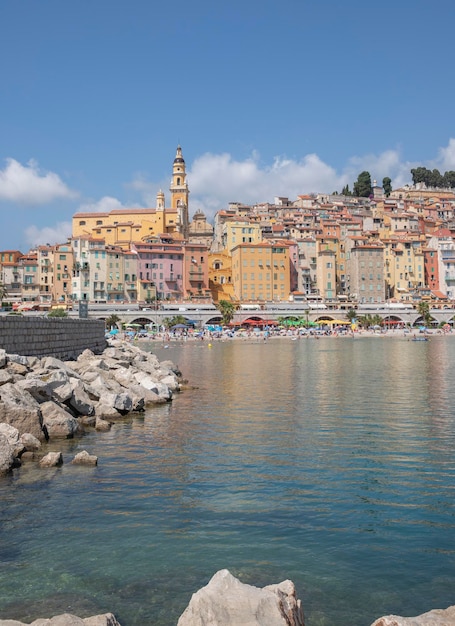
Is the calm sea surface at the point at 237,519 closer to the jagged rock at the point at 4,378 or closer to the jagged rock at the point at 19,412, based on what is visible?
the jagged rock at the point at 19,412

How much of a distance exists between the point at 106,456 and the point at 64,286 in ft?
318

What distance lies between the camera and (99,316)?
323 ft

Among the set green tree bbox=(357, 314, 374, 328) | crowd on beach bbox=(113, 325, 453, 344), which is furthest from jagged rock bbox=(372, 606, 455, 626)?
green tree bbox=(357, 314, 374, 328)

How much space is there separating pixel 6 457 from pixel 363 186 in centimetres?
17441

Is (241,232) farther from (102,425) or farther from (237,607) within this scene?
(237,607)

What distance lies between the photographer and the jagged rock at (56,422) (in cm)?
1483

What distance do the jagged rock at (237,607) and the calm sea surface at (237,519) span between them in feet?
4.15

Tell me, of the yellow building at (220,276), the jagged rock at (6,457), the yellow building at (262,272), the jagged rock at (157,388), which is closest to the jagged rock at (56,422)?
the jagged rock at (6,457)

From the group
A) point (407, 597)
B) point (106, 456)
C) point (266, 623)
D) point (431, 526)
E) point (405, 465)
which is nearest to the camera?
point (266, 623)

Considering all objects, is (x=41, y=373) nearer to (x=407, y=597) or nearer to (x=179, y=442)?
(x=179, y=442)

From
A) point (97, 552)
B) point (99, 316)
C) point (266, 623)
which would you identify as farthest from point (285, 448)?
point (99, 316)

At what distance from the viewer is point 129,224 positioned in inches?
4734

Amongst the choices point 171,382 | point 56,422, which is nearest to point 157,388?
point 171,382

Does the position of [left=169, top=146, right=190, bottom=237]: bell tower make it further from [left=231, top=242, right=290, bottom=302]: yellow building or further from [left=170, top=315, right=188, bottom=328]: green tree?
[left=170, top=315, right=188, bottom=328]: green tree
